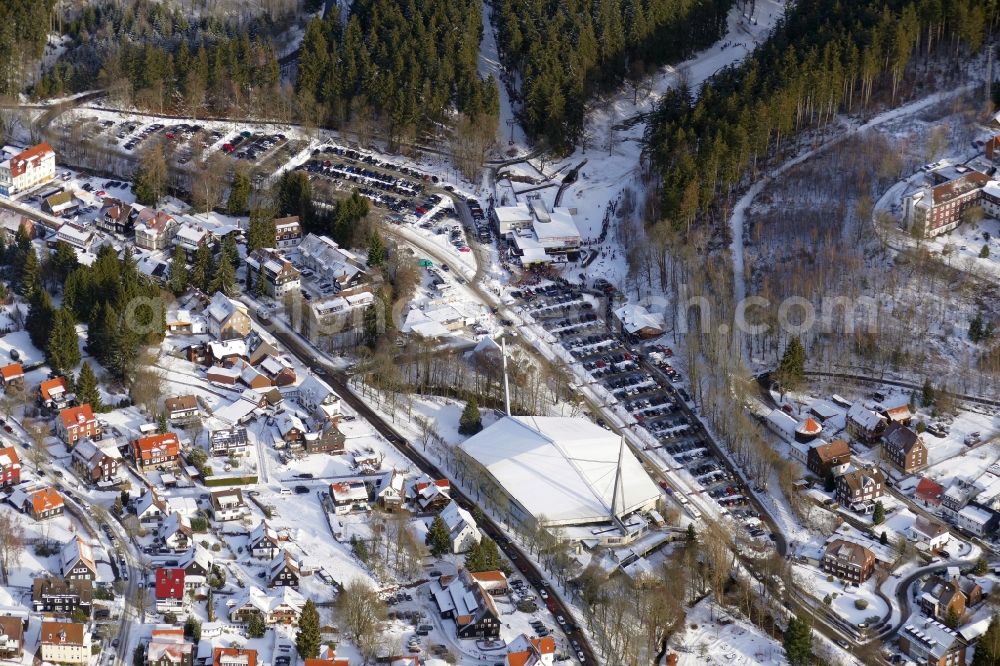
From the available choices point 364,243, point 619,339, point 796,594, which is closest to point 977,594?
point 796,594

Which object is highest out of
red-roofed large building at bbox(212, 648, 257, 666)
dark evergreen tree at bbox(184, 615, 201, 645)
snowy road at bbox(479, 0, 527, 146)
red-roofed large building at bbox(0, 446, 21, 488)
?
snowy road at bbox(479, 0, 527, 146)

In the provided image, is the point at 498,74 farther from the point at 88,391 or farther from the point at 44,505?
the point at 44,505

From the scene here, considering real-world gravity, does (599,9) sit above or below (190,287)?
above

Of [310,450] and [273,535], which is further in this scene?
[310,450]

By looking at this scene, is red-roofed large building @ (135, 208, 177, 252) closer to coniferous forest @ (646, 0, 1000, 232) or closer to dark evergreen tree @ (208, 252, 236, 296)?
dark evergreen tree @ (208, 252, 236, 296)

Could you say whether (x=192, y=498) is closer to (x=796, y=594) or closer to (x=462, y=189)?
(x=796, y=594)

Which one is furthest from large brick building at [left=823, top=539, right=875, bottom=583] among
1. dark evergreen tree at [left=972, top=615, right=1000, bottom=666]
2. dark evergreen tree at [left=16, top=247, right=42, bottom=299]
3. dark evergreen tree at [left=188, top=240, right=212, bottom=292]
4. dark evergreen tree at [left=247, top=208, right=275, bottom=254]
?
dark evergreen tree at [left=16, top=247, right=42, bottom=299]
